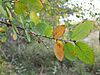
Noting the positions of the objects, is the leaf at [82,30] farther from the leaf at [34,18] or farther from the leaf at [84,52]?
the leaf at [34,18]

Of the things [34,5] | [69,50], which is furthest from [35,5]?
[69,50]

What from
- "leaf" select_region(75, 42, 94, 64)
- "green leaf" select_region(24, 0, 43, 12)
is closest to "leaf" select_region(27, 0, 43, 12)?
"green leaf" select_region(24, 0, 43, 12)

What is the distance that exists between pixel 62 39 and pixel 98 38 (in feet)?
23.0

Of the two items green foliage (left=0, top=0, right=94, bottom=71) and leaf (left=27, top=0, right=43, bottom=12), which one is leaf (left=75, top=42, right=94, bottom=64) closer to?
green foliage (left=0, top=0, right=94, bottom=71)

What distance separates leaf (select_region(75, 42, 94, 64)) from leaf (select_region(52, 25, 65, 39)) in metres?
0.03

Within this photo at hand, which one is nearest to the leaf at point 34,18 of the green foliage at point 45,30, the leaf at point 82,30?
the green foliage at point 45,30

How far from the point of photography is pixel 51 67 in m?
4.82

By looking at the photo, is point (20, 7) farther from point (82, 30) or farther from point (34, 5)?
point (82, 30)

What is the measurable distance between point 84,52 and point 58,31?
6 cm

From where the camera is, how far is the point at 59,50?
477mm

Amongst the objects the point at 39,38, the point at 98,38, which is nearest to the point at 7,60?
the point at 98,38

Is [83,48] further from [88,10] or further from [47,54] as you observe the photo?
[47,54]

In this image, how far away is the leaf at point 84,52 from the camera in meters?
0.46

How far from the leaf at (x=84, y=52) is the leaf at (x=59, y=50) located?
27 mm
